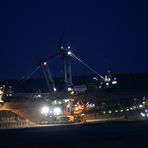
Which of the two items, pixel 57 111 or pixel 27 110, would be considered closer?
pixel 57 111

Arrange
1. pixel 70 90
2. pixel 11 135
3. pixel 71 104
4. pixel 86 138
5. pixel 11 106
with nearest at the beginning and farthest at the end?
pixel 86 138 < pixel 11 135 < pixel 71 104 < pixel 11 106 < pixel 70 90

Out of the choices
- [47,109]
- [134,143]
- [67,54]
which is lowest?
[134,143]

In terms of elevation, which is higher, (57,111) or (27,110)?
(27,110)

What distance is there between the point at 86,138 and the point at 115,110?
47599mm

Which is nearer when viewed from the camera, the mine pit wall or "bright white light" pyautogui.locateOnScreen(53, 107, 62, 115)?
"bright white light" pyautogui.locateOnScreen(53, 107, 62, 115)

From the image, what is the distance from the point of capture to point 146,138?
3431 cm

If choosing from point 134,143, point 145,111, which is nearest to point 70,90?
point 145,111

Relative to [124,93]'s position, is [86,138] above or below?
below

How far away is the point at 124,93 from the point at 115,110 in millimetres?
29520

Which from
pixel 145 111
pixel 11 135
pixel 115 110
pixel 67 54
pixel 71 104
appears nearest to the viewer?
pixel 11 135

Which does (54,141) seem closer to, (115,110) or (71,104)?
(71,104)

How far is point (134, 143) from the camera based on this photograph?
3266cm

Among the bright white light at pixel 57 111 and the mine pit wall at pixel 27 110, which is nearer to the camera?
the bright white light at pixel 57 111

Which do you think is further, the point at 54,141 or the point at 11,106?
the point at 11,106
